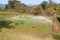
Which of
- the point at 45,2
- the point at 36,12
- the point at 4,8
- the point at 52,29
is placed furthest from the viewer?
the point at 45,2

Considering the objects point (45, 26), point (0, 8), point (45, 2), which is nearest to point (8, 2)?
point (0, 8)

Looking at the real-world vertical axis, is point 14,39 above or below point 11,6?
above

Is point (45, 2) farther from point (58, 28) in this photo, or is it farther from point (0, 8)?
point (58, 28)

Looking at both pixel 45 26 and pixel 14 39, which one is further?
pixel 45 26

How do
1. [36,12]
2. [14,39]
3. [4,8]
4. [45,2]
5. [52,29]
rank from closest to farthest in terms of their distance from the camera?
[14,39] < [52,29] < [36,12] < [4,8] < [45,2]

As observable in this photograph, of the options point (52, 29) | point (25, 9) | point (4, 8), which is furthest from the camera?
point (4, 8)

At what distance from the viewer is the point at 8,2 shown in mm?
24297

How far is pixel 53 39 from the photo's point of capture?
7559 mm

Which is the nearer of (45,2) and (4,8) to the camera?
(4,8)

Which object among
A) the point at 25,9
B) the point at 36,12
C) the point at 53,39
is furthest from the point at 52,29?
the point at 25,9

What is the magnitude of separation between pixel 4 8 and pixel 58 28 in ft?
47.3

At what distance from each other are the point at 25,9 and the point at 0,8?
11.9 ft

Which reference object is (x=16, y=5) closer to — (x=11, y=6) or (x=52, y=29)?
(x=11, y=6)

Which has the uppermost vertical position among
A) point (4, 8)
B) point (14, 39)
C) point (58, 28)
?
point (14, 39)
